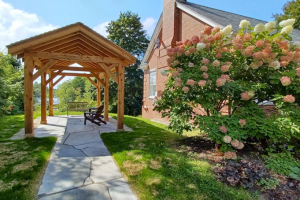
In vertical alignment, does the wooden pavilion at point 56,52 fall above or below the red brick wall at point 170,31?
below

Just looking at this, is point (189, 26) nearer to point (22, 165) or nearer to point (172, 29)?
point (172, 29)

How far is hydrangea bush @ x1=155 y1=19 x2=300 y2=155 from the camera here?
3172mm

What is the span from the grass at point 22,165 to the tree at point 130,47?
17410 mm

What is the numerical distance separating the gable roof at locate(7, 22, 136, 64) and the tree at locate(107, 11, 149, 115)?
1640cm

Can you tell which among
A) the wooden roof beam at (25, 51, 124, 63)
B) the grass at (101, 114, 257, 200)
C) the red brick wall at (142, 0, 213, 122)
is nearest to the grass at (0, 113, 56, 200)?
the grass at (101, 114, 257, 200)

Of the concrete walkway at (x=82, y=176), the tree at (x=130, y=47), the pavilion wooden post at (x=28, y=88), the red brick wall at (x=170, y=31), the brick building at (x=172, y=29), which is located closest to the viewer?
the concrete walkway at (x=82, y=176)

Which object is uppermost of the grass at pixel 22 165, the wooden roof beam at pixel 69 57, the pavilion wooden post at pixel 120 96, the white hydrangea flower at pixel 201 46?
Result: the wooden roof beam at pixel 69 57

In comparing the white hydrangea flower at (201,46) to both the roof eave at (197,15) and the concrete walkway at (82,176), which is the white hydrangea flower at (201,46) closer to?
the concrete walkway at (82,176)

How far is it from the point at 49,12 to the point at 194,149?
9175 millimetres

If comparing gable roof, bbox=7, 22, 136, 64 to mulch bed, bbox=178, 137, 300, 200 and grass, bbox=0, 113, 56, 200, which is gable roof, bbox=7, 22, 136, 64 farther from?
mulch bed, bbox=178, 137, 300, 200

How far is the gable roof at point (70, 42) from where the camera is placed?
16.0 ft

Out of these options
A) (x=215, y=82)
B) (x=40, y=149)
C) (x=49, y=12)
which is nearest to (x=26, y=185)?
(x=40, y=149)

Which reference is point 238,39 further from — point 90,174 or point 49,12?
point 49,12

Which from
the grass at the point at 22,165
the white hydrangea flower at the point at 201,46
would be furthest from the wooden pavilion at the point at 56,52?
the white hydrangea flower at the point at 201,46
